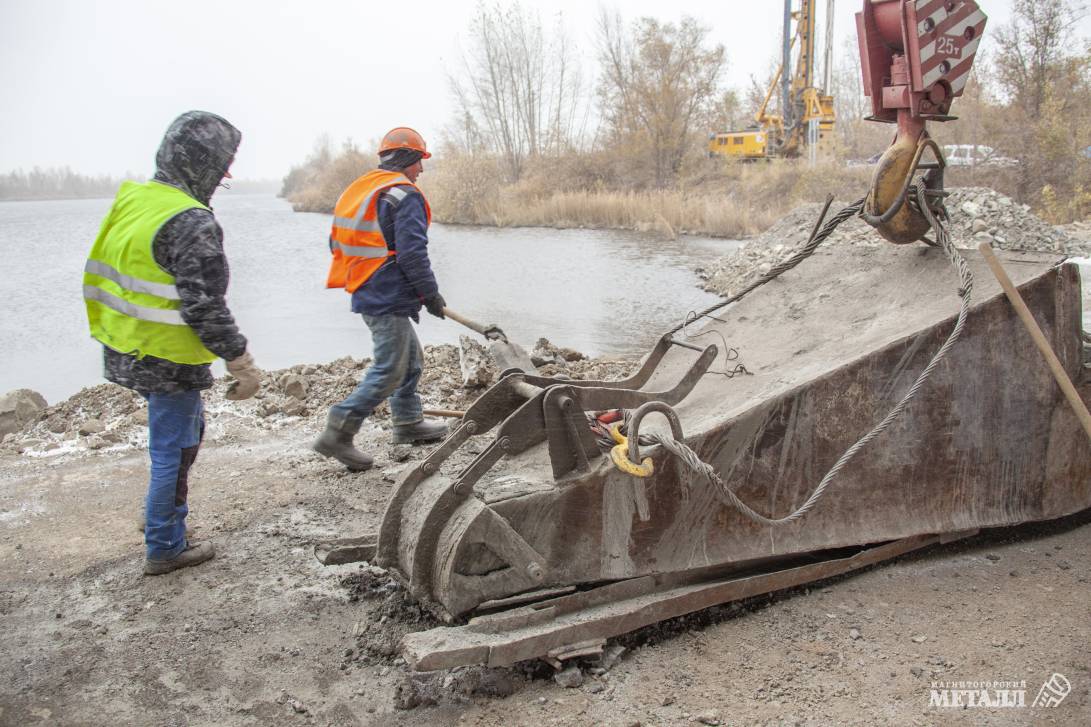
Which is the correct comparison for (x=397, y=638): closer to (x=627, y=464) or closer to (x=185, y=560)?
(x=627, y=464)

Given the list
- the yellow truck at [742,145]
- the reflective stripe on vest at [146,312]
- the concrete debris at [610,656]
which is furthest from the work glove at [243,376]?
the yellow truck at [742,145]

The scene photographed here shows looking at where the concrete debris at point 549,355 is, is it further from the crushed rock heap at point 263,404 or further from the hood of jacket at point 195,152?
the hood of jacket at point 195,152

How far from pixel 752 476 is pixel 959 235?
36.1 ft

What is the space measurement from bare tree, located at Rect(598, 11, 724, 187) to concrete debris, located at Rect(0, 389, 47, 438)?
27.9 m

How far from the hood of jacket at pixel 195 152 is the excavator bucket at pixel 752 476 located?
159 cm

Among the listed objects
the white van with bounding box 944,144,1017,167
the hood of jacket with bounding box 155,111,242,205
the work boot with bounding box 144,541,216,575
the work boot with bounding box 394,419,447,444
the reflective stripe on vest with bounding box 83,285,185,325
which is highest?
the white van with bounding box 944,144,1017,167

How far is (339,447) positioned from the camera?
475 cm

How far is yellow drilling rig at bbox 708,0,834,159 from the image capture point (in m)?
26.2

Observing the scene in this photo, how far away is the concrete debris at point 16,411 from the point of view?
5.97 metres

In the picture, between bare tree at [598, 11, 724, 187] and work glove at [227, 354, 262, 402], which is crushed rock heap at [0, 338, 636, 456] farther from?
bare tree at [598, 11, 724, 187]

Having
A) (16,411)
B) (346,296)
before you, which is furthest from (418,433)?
(346,296)

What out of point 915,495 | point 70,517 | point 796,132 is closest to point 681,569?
point 915,495

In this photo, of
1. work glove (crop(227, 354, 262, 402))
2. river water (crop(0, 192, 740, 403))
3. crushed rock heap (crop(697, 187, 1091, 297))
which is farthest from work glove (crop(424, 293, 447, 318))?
crushed rock heap (crop(697, 187, 1091, 297))

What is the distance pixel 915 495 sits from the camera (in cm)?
322
